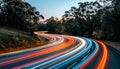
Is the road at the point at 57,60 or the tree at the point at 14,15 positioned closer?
the road at the point at 57,60

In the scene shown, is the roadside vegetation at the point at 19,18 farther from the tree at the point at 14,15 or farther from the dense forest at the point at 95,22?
the dense forest at the point at 95,22

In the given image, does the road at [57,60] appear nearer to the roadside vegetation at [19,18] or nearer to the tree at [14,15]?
the roadside vegetation at [19,18]

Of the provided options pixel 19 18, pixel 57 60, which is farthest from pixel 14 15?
pixel 57 60

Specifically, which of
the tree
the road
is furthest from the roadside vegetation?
the road

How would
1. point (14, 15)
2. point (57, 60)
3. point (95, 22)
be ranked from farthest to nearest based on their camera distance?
point (95, 22)
point (14, 15)
point (57, 60)

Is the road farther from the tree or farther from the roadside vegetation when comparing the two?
the tree

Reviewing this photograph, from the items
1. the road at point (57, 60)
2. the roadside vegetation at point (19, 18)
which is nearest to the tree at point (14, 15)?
the roadside vegetation at point (19, 18)

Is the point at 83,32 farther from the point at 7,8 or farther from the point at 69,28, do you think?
the point at 7,8

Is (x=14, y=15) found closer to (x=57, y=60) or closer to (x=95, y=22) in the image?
(x=57, y=60)

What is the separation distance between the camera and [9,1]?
39.7 m

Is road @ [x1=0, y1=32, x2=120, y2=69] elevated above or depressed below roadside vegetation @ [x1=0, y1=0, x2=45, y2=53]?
below

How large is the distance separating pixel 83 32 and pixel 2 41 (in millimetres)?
55840

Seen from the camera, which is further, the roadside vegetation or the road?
the roadside vegetation

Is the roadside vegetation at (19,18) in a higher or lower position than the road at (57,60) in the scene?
higher
